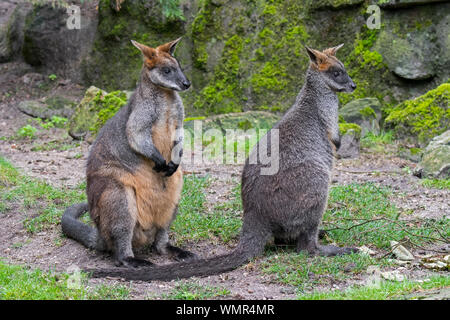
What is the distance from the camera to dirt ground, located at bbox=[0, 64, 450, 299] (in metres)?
5.36

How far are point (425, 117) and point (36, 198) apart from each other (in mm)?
6666

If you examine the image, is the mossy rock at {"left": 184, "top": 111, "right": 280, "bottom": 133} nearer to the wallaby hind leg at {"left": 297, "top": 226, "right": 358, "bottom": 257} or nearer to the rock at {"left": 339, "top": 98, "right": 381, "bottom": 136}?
the rock at {"left": 339, "top": 98, "right": 381, "bottom": 136}

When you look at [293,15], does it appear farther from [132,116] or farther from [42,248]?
[42,248]

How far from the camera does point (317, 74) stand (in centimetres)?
660

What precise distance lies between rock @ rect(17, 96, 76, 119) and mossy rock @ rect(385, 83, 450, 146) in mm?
7283

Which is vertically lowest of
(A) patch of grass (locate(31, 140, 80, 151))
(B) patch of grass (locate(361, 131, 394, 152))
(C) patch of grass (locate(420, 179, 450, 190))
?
(A) patch of grass (locate(31, 140, 80, 151))

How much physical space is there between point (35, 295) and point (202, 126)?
6898mm

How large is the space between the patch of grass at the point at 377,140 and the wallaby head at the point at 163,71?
17.2 ft

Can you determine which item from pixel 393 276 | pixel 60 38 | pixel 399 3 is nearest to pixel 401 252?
pixel 393 276

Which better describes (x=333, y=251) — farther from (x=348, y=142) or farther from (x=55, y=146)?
(x=55, y=146)

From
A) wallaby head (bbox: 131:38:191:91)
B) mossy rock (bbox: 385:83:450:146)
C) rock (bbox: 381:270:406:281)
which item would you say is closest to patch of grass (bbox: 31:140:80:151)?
wallaby head (bbox: 131:38:191:91)

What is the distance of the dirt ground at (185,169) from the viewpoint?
5355mm

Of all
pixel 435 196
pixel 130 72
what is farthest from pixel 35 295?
pixel 130 72

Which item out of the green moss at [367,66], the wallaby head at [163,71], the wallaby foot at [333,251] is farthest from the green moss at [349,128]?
the wallaby head at [163,71]
